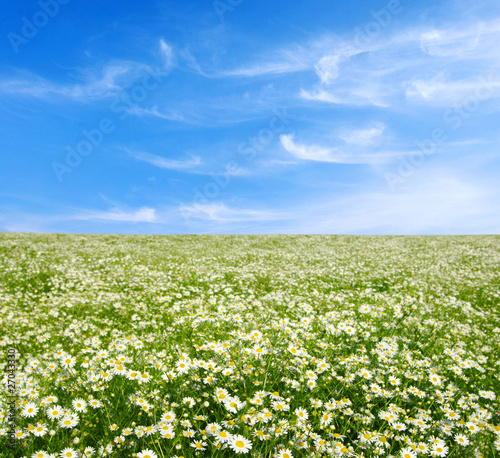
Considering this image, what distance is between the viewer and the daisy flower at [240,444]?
3.10 m

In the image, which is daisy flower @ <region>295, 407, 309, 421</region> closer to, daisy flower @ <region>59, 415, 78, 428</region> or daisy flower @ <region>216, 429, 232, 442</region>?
daisy flower @ <region>216, 429, 232, 442</region>

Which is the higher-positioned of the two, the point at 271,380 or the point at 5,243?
the point at 5,243

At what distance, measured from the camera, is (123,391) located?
14.4 ft

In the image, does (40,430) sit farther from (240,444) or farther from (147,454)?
(240,444)

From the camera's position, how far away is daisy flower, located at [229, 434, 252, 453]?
10.2 feet

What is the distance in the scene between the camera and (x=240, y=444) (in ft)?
10.5

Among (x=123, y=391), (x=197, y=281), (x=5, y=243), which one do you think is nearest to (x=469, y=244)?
(x=197, y=281)

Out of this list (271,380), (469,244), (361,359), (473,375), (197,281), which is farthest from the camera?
(469,244)

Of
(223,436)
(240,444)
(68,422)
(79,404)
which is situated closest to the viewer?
(240,444)

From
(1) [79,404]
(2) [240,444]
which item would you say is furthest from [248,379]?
(1) [79,404]

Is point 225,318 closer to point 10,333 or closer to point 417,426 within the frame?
point 417,426

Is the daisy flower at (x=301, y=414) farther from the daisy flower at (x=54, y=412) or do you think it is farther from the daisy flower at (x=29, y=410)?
the daisy flower at (x=29, y=410)

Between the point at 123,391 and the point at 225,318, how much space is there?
2.78 metres

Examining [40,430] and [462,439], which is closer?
[40,430]
